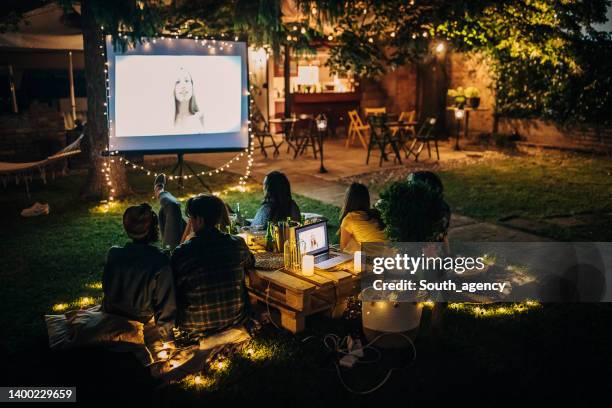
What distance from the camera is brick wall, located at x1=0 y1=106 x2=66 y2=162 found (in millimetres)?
9742

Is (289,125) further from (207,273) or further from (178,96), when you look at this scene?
(207,273)

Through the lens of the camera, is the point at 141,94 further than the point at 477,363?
Yes

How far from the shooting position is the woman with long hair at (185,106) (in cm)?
729

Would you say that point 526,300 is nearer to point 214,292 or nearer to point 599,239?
point 599,239

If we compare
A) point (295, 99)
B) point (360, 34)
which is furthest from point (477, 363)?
point (295, 99)

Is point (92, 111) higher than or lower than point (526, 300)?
higher

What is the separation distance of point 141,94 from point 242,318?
4285 mm

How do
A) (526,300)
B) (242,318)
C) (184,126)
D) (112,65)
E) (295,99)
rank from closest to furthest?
1. (242,318)
2. (526,300)
3. (112,65)
4. (184,126)
5. (295,99)

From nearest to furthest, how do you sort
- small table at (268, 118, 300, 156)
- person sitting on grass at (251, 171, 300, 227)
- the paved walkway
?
person sitting on grass at (251, 171, 300, 227) < the paved walkway < small table at (268, 118, 300, 156)

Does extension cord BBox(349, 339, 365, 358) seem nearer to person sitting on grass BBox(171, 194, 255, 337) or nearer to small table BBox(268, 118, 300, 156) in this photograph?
person sitting on grass BBox(171, 194, 255, 337)

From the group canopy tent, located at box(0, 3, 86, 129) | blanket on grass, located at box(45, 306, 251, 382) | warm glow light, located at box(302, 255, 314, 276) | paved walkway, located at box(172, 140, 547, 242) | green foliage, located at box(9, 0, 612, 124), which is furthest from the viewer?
canopy tent, located at box(0, 3, 86, 129)

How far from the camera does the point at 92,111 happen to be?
768cm

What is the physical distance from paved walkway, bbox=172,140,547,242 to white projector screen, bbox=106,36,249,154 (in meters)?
1.56

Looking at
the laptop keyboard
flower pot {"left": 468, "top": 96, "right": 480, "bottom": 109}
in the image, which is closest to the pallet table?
the laptop keyboard
